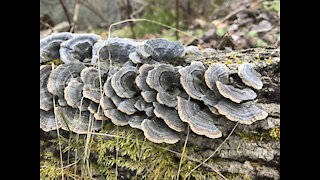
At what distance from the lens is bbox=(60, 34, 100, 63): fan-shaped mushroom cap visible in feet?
7.18

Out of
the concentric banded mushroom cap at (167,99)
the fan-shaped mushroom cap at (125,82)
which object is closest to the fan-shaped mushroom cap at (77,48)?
the fan-shaped mushroom cap at (125,82)

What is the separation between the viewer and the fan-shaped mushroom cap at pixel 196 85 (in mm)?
1648

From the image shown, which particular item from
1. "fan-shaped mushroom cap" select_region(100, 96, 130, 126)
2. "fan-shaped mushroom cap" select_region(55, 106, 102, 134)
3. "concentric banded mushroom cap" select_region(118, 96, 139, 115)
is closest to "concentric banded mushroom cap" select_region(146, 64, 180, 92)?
"concentric banded mushroom cap" select_region(118, 96, 139, 115)

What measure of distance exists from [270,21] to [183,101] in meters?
4.06

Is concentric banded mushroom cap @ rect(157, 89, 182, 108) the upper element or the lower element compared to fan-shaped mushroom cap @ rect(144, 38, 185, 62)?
lower

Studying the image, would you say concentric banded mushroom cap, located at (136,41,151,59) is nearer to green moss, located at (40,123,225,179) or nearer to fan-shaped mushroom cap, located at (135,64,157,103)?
fan-shaped mushroom cap, located at (135,64,157,103)

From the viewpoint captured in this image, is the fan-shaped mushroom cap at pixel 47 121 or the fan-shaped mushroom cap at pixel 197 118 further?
the fan-shaped mushroom cap at pixel 47 121

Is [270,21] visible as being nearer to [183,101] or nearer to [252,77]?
[252,77]

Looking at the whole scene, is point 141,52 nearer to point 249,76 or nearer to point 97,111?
point 97,111

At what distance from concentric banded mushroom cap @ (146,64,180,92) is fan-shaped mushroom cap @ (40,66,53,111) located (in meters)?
1.05

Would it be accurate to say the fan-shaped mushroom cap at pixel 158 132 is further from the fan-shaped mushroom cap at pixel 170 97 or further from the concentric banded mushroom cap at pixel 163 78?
the concentric banded mushroom cap at pixel 163 78

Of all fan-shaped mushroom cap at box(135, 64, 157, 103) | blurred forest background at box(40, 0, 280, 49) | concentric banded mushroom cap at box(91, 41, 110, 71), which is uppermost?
blurred forest background at box(40, 0, 280, 49)

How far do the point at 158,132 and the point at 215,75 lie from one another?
2.11ft

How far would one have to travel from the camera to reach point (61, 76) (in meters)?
2.04
